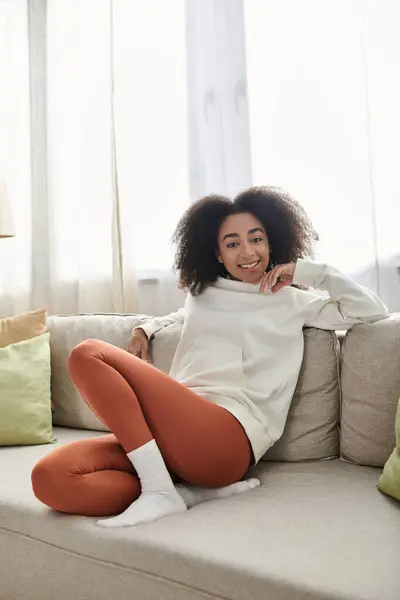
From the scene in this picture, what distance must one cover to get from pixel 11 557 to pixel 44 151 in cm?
187

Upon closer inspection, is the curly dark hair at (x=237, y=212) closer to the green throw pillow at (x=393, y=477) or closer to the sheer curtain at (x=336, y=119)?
the sheer curtain at (x=336, y=119)

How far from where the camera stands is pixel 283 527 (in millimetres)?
1291

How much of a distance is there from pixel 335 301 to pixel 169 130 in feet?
3.67

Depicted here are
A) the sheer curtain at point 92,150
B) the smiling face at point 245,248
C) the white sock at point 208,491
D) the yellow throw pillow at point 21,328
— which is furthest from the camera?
the sheer curtain at point 92,150

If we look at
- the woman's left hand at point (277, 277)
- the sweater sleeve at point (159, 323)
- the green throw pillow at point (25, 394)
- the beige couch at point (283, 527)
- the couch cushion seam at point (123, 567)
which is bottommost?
the couch cushion seam at point (123, 567)

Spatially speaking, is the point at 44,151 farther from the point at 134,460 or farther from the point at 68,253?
the point at 134,460

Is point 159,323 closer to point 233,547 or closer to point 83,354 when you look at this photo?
point 83,354

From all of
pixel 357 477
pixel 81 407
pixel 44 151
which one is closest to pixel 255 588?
pixel 357 477

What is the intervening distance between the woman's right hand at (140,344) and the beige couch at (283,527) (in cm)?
4

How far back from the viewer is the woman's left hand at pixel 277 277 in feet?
5.79

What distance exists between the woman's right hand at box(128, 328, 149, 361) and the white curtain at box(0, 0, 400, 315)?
493 millimetres

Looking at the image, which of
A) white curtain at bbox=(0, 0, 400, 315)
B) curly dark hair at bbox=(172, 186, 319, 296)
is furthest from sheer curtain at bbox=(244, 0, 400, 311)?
curly dark hair at bbox=(172, 186, 319, 296)

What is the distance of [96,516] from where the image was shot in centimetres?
145

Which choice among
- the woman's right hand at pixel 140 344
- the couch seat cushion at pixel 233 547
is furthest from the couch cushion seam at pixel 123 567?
the woman's right hand at pixel 140 344
